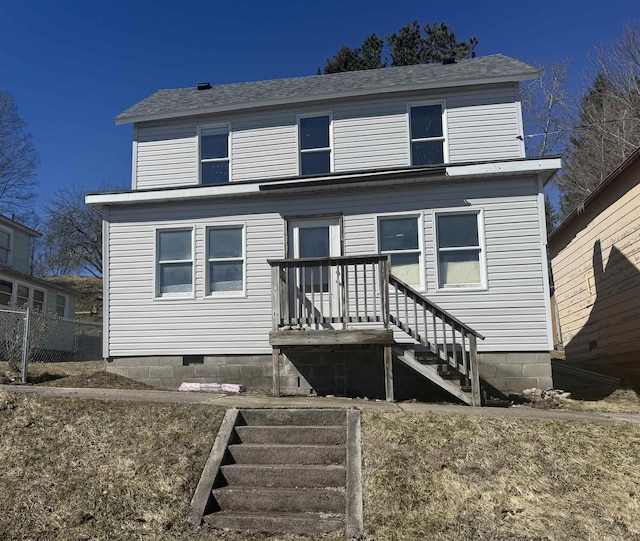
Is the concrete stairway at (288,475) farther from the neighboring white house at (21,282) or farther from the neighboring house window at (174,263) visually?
the neighboring white house at (21,282)

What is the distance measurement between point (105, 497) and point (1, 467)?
133cm

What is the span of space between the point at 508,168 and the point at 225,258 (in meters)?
5.50

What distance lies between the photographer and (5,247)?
2172cm

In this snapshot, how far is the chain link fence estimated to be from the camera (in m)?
10.3

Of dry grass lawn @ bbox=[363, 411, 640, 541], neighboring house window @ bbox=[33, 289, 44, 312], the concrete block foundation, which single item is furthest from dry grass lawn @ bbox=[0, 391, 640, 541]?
neighboring house window @ bbox=[33, 289, 44, 312]

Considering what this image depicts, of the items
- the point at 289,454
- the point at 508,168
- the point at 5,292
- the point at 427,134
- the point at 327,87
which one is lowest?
the point at 289,454

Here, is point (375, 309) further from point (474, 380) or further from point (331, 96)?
point (331, 96)

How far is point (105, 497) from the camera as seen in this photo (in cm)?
482

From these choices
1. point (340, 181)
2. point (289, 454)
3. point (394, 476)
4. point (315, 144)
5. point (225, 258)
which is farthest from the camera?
point (315, 144)

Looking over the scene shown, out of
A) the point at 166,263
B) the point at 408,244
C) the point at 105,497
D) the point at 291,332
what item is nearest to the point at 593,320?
the point at 408,244

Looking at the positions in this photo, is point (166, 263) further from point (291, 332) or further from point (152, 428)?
point (152, 428)

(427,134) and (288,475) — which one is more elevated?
(427,134)

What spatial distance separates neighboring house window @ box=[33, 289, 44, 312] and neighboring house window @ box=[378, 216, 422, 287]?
1722 centimetres

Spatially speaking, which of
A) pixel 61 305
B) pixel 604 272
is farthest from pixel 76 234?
pixel 604 272
